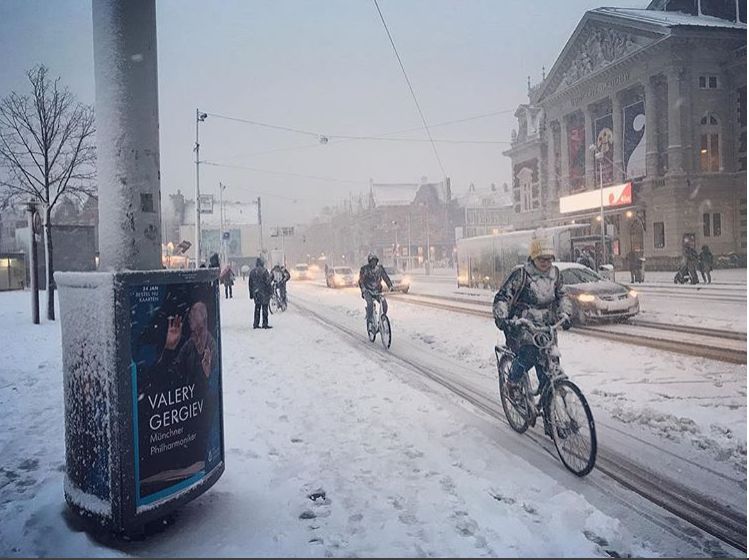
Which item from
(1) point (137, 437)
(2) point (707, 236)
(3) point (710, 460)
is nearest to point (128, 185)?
(1) point (137, 437)

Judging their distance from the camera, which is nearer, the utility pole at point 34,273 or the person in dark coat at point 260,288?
the person in dark coat at point 260,288

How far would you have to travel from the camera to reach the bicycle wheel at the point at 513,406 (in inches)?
192

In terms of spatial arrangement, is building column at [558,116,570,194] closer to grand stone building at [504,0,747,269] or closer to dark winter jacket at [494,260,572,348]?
grand stone building at [504,0,747,269]

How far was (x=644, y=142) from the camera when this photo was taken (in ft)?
113

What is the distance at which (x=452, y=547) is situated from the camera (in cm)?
289

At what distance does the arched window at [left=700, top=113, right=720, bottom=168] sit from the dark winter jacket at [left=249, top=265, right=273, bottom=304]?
1064 inches

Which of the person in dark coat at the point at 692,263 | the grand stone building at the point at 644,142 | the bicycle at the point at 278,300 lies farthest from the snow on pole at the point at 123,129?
the person in dark coat at the point at 692,263

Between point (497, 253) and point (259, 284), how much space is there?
17.7 meters

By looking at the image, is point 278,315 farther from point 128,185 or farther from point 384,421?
point 128,185

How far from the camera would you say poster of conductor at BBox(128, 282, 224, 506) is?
9.63 feet

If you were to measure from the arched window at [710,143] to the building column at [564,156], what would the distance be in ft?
30.5

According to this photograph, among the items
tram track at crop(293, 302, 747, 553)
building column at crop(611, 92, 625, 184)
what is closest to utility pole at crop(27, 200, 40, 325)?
tram track at crop(293, 302, 747, 553)

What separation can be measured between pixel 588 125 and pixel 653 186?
597 centimetres

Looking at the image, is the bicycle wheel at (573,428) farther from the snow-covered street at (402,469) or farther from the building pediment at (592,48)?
the building pediment at (592,48)
